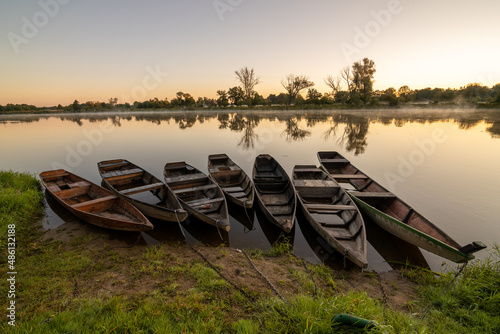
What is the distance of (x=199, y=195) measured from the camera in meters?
8.66

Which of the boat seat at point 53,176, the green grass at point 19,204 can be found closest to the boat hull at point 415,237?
the green grass at point 19,204

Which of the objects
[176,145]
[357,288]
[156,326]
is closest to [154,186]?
[156,326]

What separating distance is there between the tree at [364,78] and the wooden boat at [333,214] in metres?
73.3

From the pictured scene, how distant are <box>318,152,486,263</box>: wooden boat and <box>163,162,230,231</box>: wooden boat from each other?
16.0 ft

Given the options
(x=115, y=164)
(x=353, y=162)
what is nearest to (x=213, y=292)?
(x=115, y=164)

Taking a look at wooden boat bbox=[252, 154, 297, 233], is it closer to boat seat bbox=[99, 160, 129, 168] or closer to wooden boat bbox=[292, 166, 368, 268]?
wooden boat bbox=[292, 166, 368, 268]

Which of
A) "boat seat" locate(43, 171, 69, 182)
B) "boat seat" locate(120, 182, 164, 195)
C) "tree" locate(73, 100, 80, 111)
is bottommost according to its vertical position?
"boat seat" locate(120, 182, 164, 195)

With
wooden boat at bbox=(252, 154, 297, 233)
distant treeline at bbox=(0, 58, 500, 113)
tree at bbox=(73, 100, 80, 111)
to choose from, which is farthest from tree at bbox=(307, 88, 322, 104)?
tree at bbox=(73, 100, 80, 111)

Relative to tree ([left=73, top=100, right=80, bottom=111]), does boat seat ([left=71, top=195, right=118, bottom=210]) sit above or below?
below

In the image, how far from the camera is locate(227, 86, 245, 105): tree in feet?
265

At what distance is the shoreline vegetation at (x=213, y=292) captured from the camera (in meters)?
2.96

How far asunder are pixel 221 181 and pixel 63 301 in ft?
22.7

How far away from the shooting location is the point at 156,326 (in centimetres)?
293

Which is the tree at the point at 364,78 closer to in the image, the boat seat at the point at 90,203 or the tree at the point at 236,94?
the tree at the point at 236,94
